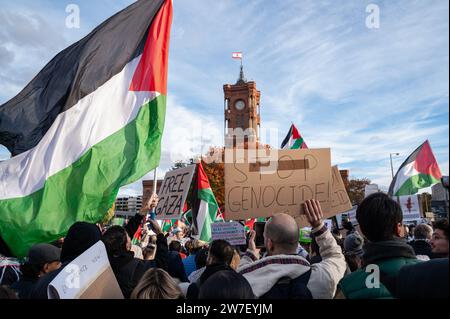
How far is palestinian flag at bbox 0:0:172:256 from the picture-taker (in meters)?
4.31

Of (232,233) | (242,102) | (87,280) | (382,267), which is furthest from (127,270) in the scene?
(242,102)

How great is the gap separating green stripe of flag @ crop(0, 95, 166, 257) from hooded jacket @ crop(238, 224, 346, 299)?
7.75ft

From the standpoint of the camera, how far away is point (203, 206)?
895 cm

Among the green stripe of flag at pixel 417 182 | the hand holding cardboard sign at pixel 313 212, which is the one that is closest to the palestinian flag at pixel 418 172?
the green stripe of flag at pixel 417 182

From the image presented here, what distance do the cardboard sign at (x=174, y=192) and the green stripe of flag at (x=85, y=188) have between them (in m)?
0.51

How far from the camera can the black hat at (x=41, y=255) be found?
3.67 metres

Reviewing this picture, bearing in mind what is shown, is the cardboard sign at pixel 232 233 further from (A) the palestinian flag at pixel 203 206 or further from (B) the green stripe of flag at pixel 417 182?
(B) the green stripe of flag at pixel 417 182

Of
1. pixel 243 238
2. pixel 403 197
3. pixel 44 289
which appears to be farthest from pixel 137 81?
pixel 403 197

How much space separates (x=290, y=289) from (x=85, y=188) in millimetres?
2817

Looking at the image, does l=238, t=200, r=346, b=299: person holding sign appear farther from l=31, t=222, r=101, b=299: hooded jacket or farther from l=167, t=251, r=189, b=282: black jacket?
l=167, t=251, r=189, b=282: black jacket

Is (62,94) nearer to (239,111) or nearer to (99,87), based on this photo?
(99,87)

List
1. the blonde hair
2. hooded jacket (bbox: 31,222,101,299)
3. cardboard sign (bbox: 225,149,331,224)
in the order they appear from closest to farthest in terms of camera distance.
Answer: the blonde hair < hooded jacket (bbox: 31,222,101,299) < cardboard sign (bbox: 225,149,331,224)

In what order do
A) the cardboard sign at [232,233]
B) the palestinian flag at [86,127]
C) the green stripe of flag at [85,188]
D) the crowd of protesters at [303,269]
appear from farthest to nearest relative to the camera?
1. the cardboard sign at [232,233]
2. the palestinian flag at [86,127]
3. the green stripe of flag at [85,188]
4. the crowd of protesters at [303,269]

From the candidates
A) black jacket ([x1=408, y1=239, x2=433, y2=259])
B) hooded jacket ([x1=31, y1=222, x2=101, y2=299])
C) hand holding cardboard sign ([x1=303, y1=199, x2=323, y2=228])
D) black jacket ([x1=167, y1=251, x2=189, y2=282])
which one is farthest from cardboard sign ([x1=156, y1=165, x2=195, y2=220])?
black jacket ([x1=408, y1=239, x2=433, y2=259])
